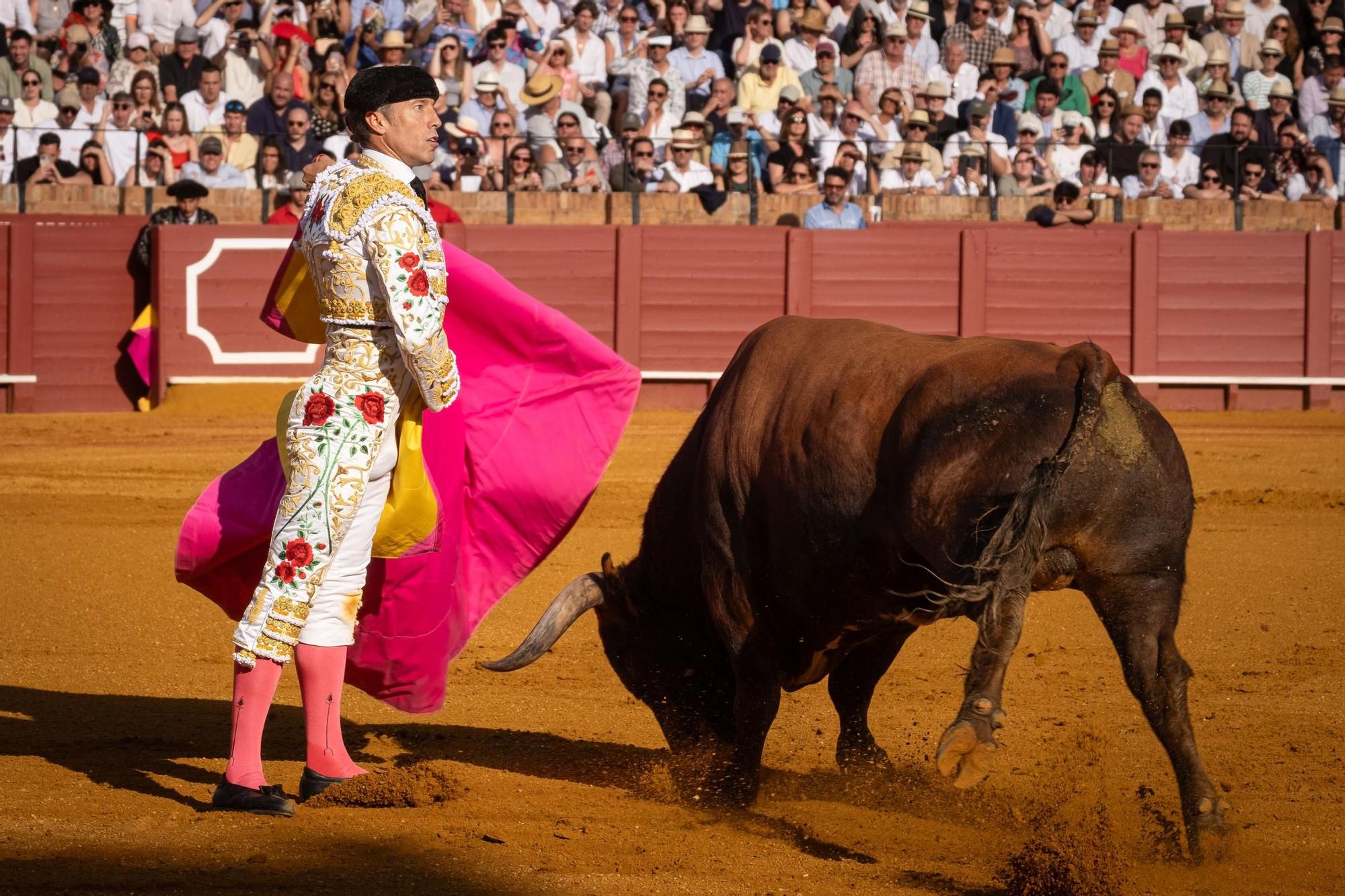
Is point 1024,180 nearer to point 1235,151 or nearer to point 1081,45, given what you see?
point 1081,45

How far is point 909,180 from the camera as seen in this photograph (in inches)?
471

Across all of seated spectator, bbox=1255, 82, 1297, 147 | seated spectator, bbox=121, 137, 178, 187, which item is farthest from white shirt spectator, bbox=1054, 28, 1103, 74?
seated spectator, bbox=121, 137, 178, 187

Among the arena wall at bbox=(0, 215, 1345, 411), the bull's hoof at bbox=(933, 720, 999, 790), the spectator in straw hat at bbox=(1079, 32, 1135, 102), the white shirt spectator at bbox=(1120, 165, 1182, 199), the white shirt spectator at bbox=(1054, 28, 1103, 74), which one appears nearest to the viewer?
the bull's hoof at bbox=(933, 720, 999, 790)

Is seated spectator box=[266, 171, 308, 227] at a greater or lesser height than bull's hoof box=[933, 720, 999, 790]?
greater

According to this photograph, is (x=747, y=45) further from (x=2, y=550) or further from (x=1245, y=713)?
(x=1245, y=713)

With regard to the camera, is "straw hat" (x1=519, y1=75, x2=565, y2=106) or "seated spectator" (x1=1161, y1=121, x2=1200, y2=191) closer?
"straw hat" (x1=519, y1=75, x2=565, y2=106)

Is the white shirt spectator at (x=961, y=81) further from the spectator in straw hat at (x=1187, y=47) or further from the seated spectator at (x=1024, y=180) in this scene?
the spectator in straw hat at (x=1187, y=47)

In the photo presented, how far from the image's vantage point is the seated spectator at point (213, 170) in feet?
37.2

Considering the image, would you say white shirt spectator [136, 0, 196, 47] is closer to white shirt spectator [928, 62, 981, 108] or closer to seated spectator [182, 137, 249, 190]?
seated spectator [182, 137, 249, 190]

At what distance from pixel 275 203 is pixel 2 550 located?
535 centimetres

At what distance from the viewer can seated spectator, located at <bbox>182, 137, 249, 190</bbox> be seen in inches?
446

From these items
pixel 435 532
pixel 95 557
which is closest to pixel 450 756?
pixel 435 532

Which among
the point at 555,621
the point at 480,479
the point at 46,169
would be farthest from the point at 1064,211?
the point at 555,621

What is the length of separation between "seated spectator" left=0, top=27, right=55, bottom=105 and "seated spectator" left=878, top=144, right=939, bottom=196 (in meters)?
6.13
